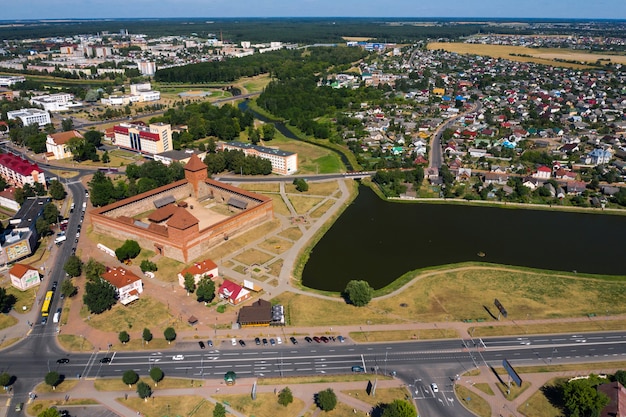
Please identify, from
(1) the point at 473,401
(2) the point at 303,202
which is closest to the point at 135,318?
(1) the point at 473,401

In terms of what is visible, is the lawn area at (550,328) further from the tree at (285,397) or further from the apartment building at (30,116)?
the apartment building at (30,116)

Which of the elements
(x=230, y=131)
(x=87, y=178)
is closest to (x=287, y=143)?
(x=230, y=131)

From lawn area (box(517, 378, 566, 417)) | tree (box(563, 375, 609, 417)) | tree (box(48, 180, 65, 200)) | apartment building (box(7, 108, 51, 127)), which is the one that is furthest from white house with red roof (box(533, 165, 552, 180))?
apartment building (box(7, 108, 51, 127))

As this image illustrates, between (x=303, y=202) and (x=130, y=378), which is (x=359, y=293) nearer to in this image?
(x=130, y=378)

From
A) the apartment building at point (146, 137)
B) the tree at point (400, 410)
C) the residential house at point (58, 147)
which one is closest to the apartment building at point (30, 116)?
the residential house at point (58, 147)

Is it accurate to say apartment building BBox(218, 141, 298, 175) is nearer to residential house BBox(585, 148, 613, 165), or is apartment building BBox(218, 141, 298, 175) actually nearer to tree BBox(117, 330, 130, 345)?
tree BBox(117, 330, 130, 345)
